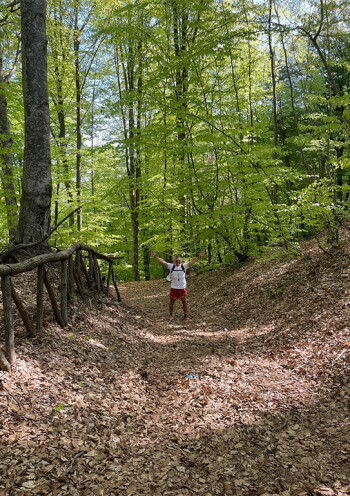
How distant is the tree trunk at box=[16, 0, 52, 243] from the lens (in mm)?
6207

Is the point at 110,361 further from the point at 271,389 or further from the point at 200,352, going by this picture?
the point at 271,389

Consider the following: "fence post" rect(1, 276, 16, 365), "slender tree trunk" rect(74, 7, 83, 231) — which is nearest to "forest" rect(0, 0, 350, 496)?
"fence post" rect(1, 276, 16, 365)

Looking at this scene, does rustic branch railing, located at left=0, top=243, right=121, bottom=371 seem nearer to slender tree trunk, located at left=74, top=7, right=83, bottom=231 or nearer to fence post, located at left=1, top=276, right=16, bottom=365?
fence post, located at left=1, top=276, right=16, bottom=365

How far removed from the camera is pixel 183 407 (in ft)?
13.3

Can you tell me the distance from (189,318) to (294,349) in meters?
3.92

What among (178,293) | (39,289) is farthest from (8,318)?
(178,293)

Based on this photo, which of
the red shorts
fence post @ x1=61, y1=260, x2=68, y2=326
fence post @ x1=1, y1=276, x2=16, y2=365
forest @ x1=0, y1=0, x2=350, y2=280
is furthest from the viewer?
the red shorts

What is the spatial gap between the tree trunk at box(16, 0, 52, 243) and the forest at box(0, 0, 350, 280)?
0.12 meters

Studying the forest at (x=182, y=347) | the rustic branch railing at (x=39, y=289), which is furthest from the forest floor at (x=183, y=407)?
the rustic branch railing at (x=39, y=289)

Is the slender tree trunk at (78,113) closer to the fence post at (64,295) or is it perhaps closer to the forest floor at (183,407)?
the forest floor at (183,407)

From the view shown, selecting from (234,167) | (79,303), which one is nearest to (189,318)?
(79,303)

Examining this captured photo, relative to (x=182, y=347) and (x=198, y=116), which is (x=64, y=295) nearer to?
(x=182, y=347)

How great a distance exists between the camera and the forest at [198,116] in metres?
7.77

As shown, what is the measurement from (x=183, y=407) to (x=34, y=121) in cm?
597
